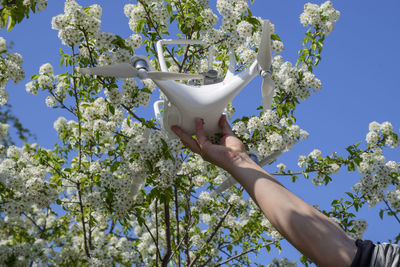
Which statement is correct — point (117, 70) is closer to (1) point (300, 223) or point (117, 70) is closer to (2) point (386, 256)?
(1) point (300, 223)

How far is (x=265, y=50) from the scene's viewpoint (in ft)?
12.1

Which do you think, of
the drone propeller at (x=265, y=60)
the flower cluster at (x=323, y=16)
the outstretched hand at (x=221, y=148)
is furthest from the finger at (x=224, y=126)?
the flower cluster at (x=323, y=16)

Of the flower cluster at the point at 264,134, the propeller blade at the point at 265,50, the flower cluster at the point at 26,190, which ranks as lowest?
the flower cluster at the point at 26,190

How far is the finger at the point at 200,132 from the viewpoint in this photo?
2.86m

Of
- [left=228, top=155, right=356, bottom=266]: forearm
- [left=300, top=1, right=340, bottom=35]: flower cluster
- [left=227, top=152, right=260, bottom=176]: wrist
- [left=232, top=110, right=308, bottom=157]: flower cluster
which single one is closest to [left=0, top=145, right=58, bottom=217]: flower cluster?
[left=232, top=110, right=308, bottom=157]: flower cluster

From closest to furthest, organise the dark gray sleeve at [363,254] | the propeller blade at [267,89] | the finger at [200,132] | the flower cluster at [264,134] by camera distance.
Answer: the dark gray sleeve at [363,254] → the finger at [200,132] → the propeller blade at [267,89] → the flower cluster at [264,134]

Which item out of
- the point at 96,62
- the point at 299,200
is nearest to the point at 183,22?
the point at 96,62

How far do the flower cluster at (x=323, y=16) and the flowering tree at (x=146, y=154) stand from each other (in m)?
0.02

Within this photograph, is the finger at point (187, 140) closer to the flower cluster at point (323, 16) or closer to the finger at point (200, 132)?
the finger at point (200, 132)

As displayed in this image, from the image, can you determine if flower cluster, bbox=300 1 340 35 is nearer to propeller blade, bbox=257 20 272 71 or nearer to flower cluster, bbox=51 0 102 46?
propeller blade, bbox=257 20 272 71

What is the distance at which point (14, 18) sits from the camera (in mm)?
3803

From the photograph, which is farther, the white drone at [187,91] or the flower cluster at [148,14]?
the flower cluster at [148,14]

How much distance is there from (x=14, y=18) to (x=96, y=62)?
3.90ft

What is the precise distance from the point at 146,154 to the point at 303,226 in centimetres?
304
